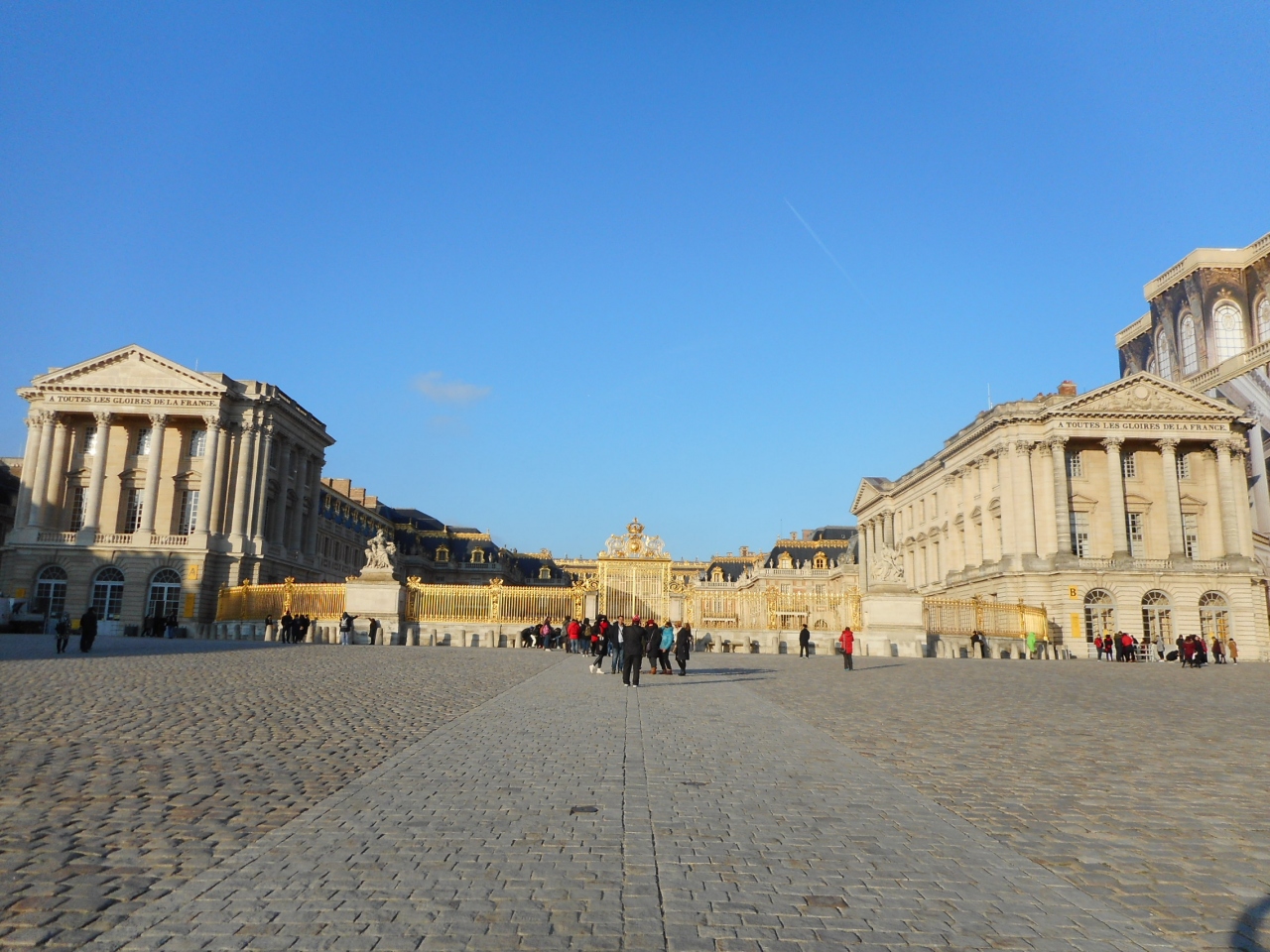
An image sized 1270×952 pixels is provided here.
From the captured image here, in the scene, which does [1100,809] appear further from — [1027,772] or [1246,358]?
[1246,358]

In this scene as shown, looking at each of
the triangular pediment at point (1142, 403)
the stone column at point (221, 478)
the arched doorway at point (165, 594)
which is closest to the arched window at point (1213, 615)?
the triangular pediment at point (1142, 403)

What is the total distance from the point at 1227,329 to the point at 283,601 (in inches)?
2704

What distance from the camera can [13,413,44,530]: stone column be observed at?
2221 inches

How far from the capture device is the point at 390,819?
21.8ft

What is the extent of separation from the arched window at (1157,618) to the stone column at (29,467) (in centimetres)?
6647

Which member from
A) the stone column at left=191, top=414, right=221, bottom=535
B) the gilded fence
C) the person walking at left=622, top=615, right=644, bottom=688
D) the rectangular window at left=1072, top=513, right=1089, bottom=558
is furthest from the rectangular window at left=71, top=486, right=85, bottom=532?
the rectangular window at left=1072, top=513, right=1089, bottom=558

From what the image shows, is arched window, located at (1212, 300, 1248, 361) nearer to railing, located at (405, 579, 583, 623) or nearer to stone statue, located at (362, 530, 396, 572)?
railing, located at (405, 579, 583, 623)

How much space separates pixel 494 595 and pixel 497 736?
2792cm

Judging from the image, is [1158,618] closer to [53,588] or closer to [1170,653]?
[1170,653]

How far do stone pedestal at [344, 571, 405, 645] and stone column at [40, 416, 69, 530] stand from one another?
31900 mm

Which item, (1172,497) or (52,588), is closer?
Answer: (52,588)

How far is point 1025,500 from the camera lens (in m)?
54.7

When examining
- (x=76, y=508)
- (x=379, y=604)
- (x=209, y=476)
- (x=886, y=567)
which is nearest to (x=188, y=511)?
(x=209, y=476)

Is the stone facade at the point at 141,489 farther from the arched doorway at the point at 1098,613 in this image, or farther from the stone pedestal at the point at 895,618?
the arched doorway at the point at 1098,613
